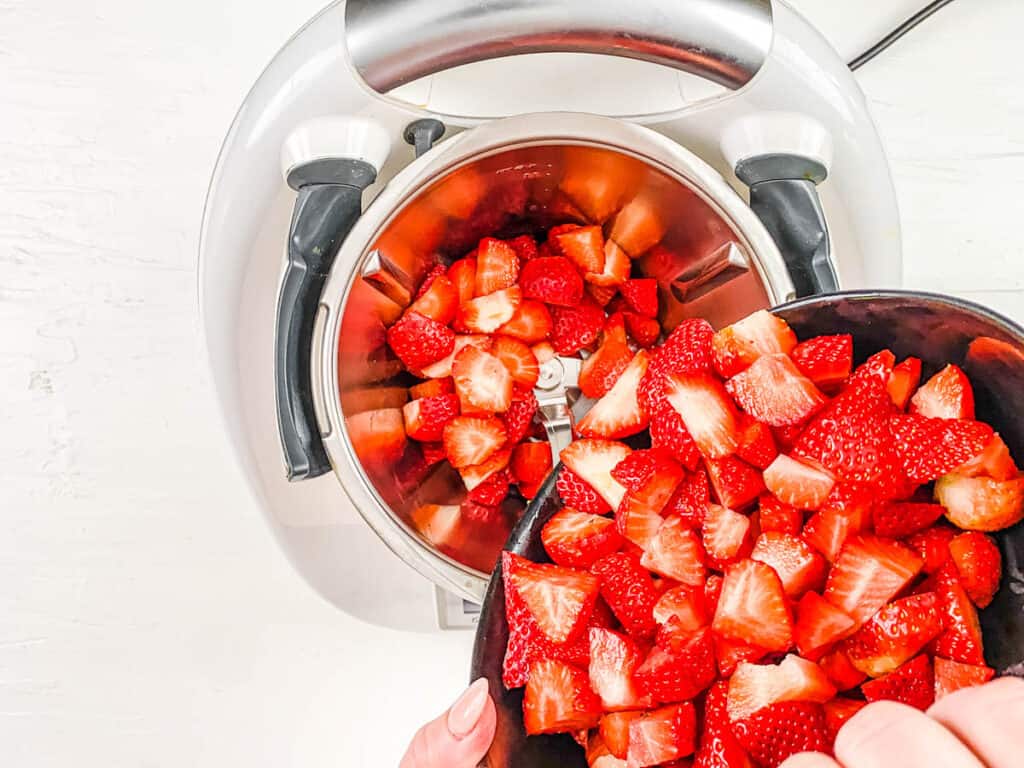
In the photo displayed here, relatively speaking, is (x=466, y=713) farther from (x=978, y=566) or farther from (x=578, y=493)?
(x=978, y=566)

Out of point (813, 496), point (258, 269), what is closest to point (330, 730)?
point (258, 269)

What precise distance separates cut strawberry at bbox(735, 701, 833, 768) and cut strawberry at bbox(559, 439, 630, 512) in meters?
0.14

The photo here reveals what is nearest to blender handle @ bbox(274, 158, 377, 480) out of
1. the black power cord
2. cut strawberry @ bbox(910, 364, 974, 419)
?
cut strawberry @ bbox(910, 364, 974, 419)

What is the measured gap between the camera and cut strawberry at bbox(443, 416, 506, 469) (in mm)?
717

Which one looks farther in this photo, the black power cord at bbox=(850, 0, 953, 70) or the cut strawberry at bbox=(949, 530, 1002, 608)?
the black power cord at bbox=(850, 0, 953, 70)

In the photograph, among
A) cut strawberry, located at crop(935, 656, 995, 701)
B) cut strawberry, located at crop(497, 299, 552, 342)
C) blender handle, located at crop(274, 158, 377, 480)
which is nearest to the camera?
cut strawberry, located at crop(935, 656, 995, 701)

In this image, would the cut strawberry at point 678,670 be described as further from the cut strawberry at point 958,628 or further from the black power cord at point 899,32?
the black power cord at point 899,32

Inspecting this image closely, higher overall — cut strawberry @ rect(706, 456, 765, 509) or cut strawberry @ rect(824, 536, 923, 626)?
cut strawberry @ rect(706, 456, 765, 509)

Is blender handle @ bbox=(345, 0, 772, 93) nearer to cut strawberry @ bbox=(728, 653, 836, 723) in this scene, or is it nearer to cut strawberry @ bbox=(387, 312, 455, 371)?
cut strawberry @ bbox=(387, 312, 455, 371)

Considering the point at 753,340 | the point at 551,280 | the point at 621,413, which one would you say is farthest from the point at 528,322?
the point at 753,340

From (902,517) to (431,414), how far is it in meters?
0.38

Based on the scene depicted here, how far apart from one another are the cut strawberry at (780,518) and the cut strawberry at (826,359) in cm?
7

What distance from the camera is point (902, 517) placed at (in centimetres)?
48

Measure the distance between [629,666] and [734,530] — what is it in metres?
0.10
